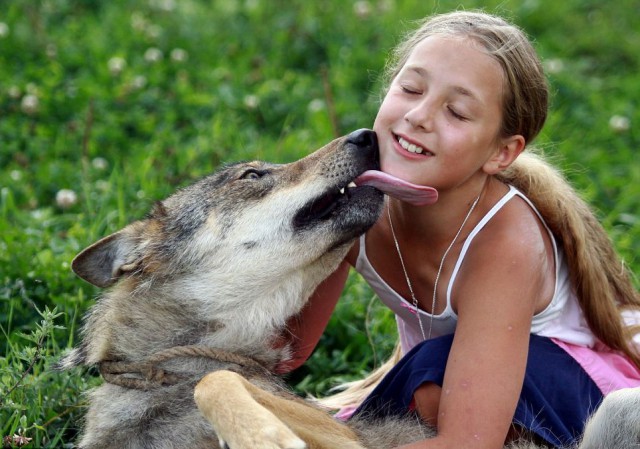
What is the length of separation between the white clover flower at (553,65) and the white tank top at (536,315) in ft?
12.3

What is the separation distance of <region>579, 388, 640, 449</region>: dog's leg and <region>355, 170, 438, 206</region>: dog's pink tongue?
0.99 meters

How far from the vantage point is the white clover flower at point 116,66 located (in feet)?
22.6

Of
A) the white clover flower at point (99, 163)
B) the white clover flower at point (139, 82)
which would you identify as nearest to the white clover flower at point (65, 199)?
the white clover flower at point (99, 163)

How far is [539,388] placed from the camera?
3.76 m

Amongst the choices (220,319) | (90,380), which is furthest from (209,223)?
(90,380)

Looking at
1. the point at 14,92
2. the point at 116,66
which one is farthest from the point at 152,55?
the point at 14,92

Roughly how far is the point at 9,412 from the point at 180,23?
4576 mm

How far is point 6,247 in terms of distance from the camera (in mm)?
4824

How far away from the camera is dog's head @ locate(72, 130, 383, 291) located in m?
3.68

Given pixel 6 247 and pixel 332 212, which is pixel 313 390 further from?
pixel 6 247

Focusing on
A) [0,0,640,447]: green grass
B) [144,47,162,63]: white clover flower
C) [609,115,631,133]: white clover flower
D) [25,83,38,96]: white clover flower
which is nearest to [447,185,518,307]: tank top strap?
[0,0,640,447]: green grass

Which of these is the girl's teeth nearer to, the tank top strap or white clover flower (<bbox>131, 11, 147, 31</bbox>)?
the tank top strap

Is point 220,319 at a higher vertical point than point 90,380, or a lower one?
higher

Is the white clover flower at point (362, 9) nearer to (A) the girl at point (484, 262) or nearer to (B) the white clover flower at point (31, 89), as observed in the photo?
(B) the white clover flower at point (31, 89)
